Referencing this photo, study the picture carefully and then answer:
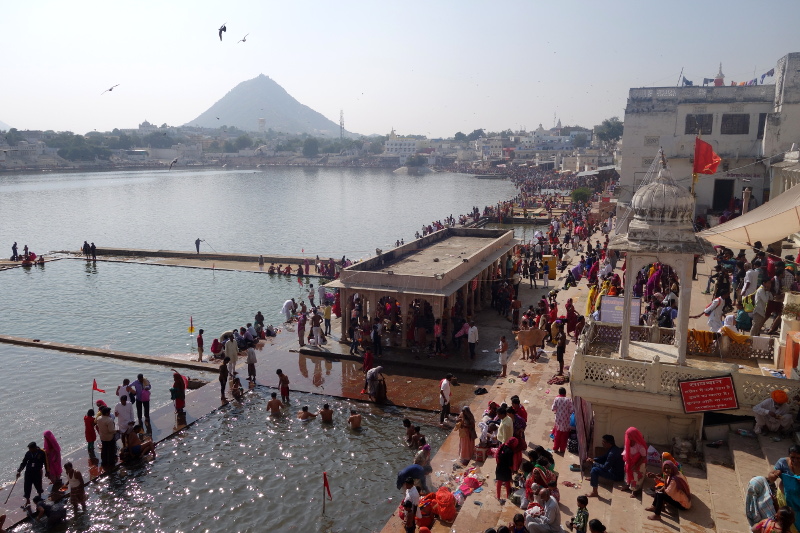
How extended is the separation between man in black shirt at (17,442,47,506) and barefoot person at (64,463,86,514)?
490 millimetres

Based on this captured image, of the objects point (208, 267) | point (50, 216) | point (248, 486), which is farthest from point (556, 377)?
point (50, 216)

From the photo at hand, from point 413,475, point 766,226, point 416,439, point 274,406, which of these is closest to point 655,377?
point 413,475

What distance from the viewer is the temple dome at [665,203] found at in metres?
9.57

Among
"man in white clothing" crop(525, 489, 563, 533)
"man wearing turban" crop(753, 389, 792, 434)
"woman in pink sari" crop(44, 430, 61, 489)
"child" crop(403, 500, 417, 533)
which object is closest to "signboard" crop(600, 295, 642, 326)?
"man wearing turban" crop(753, 389, 792, 434)

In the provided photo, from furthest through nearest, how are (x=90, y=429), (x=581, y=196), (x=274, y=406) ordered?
(x=581, y=196)
(x=274, y=406)
(x=90, y=429)

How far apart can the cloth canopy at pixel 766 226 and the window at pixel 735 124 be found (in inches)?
687

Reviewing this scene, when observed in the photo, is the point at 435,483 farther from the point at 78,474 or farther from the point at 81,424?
the point at 81,424

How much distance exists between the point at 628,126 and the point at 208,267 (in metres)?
23.7

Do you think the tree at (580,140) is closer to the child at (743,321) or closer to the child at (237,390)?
the child at (743,321)

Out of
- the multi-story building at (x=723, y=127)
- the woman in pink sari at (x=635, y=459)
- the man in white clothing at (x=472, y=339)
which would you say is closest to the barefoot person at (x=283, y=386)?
the man in white clothing at (x=472, y=339)

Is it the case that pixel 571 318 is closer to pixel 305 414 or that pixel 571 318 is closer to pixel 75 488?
pixel 305 414

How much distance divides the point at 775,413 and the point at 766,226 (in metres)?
5.71

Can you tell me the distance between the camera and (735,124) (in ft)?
94.8

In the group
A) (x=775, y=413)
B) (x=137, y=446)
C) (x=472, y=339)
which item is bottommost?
(x=137, y=446)
